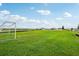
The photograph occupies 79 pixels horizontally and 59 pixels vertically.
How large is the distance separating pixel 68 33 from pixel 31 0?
20.7 inches

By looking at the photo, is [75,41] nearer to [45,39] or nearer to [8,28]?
[45,39]

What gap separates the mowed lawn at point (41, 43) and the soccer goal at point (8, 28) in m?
0.03

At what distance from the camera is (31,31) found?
2.60 m

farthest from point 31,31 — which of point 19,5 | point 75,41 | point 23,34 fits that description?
point 75,41

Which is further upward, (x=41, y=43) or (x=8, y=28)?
(x=8, y=28)

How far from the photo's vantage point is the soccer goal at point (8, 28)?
2574 mm

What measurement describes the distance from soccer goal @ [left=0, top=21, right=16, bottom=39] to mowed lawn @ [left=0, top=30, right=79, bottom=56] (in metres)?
0.03

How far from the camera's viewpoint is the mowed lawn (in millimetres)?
2553

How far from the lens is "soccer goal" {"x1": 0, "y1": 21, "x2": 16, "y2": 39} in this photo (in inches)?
101

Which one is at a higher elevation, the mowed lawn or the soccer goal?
the soccer goal

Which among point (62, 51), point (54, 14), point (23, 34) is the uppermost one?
point (54, 14)

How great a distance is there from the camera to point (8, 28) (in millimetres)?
2594

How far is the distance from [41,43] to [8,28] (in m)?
0.38

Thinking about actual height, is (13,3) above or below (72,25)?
above
